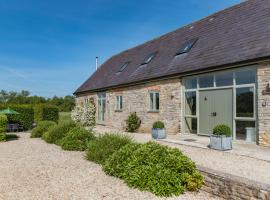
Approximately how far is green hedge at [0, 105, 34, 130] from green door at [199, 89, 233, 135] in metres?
13.2

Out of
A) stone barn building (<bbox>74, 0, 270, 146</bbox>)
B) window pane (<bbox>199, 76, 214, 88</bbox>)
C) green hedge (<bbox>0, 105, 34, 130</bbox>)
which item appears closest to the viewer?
stone barn building (<bbox>74, 0, 270, 146</bbox>)

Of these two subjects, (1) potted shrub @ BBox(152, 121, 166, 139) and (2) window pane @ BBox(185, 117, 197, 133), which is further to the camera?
(2) window pane @ BBox(185, 117, 197, 133)

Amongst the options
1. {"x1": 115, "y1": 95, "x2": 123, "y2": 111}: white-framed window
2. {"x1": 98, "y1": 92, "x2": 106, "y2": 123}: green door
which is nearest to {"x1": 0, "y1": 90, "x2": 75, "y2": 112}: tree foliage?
{"x1": 98, "y1": 92, "x2": 106, "y2": 123}: green door

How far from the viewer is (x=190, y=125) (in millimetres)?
13047

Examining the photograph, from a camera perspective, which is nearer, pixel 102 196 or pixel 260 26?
pixel 102 196

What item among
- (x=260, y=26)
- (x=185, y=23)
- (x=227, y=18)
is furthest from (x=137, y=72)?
(x=260, y=26)

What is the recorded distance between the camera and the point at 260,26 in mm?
10961

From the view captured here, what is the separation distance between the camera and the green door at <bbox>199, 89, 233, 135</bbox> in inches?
425

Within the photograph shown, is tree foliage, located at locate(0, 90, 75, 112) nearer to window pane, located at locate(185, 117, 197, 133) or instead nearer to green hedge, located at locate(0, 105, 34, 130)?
green hedge, located at locate(0, 105, 34, 130)

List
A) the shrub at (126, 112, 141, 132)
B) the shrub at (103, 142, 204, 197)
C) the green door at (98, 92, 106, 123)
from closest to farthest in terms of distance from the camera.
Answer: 1. the shrub at (103, 142, 204, 197)
2. the shrub at (126, 112, 141, 132)
3. the green door at (98, 92, 106, 123)

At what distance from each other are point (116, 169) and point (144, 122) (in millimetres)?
9596

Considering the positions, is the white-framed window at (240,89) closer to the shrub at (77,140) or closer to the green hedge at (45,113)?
the shrub at (77,140)

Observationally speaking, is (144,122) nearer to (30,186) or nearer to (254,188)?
(30,186)

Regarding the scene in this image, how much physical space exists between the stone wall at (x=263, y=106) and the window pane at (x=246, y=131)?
0.42m
